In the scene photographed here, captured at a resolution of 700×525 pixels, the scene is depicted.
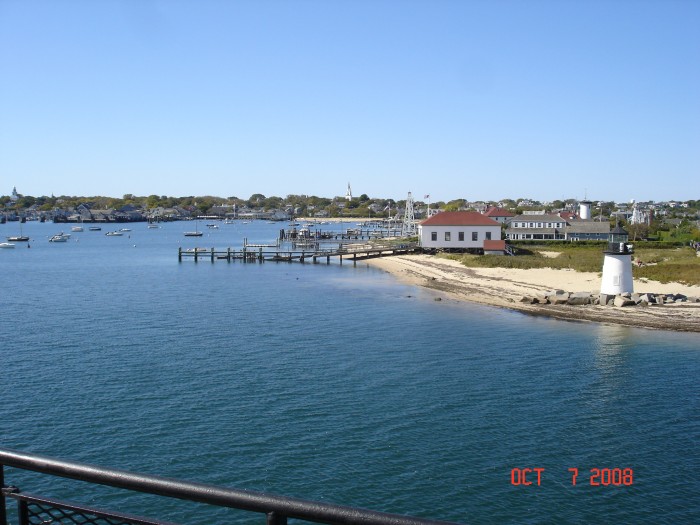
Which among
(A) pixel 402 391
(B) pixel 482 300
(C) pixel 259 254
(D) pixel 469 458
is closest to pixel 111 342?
(A) pixel 402 391

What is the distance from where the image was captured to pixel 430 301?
44.8 m

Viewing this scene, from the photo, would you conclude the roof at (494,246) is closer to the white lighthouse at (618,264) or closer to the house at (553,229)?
the house at (553,229)

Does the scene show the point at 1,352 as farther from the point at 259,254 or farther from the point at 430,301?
the point at 259,254

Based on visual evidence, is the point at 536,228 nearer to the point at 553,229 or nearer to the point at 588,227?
the point at 553,229

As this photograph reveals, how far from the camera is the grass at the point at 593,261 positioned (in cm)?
4881

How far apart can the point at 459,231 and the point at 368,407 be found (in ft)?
175

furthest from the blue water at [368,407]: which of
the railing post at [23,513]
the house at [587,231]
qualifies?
the house at [587,231]

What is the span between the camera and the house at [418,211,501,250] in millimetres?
71500

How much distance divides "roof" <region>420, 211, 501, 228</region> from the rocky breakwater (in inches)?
1127

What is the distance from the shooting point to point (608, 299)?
40781mm

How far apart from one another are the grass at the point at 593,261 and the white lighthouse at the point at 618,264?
7.76m

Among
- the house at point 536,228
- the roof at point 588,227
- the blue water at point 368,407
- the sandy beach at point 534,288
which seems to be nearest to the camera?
the blue water at point 368,407

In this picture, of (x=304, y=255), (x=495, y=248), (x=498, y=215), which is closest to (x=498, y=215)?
(x=498, y=215)

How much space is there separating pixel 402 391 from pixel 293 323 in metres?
13.8
